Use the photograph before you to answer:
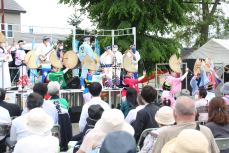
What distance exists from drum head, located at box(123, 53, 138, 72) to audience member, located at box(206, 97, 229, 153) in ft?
30.7

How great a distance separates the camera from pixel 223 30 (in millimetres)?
34812

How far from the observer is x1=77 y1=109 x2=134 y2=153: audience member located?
3615 mm

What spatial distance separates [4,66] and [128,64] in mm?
3892

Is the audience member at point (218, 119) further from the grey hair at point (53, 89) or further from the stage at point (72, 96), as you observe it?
the stage at point (72, 96)

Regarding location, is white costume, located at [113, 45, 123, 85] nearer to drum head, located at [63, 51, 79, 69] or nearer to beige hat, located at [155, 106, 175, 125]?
drum head, located at [63, 51, 79, 69]

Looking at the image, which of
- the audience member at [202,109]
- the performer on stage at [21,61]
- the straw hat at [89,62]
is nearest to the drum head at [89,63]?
the straw hat at [89,62]

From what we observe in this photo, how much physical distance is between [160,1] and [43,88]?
18.2 m

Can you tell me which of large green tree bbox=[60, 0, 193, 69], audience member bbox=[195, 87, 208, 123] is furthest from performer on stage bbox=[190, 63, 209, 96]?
large green tree bbox=[60, 0, 193, 69]

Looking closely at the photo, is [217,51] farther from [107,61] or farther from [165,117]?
[165,117]

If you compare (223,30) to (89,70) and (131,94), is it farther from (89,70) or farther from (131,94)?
(131,94)

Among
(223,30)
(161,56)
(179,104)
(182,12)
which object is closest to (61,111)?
(179,104)

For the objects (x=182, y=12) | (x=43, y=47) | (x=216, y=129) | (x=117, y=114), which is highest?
(x=182, y=12)

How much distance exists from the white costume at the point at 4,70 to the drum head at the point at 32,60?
0.59 m

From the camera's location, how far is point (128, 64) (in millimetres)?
→ 14273
